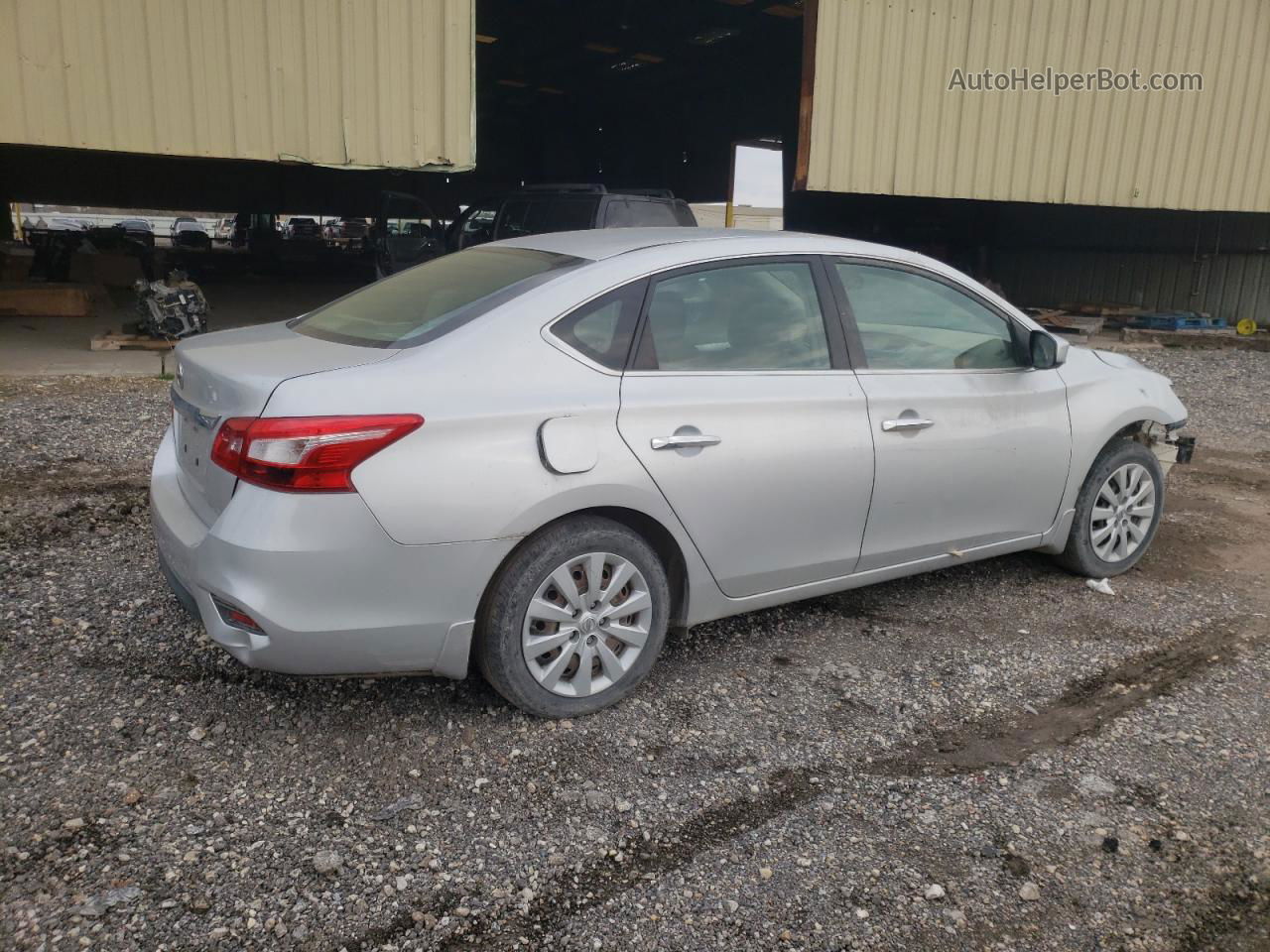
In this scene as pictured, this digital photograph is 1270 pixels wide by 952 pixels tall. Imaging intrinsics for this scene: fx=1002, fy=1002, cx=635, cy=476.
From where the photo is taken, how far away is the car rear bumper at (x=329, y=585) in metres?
2.76

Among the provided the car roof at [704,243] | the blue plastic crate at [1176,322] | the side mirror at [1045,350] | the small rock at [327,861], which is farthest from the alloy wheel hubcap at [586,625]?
the blue plastic crate at [1176,322]

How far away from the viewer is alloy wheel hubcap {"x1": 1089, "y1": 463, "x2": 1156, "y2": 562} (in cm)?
466

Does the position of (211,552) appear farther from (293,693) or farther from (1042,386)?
(1042,386)

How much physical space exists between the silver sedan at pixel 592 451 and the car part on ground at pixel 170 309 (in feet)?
23.8

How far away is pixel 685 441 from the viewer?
328 cm

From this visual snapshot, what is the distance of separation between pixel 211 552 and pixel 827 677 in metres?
2.17

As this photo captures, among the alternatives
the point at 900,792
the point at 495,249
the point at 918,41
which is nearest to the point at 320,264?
the point at 918,41

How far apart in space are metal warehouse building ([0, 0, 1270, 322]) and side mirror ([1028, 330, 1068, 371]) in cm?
721

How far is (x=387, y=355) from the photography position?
3057 mm

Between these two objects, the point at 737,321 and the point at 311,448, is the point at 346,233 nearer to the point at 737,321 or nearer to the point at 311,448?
the point at 737,321

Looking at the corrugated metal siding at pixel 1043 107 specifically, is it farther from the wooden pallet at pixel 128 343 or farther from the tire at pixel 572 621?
the tire at pixel 572 621

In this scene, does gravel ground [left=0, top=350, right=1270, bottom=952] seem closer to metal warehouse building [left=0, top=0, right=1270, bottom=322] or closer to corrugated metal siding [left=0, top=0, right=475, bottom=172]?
corrugated metal siding [left=0, top=0, right=475, bottom=172]

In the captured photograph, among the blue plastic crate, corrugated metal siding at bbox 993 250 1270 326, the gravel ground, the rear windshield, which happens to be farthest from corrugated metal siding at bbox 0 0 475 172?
corrugated metal siding at bbox 993 250 1270 326

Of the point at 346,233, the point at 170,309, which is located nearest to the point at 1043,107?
the point at 170,309
